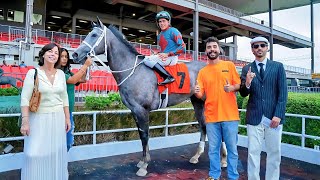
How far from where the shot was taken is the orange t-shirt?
10.6ft

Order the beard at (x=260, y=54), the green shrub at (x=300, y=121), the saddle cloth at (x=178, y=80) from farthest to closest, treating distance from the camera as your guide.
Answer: the green shrub at (x=300, y=121) < the saddle cloth at (x=178, y=80) < the beard at (x=260, y=54)

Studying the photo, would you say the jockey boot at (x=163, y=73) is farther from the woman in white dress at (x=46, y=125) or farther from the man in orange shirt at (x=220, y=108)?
the woman in white dress at (x=46, y=125)

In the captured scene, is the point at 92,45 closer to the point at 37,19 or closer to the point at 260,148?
the point at 260,148

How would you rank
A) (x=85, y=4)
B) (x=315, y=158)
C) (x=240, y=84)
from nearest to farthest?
(x=240, y=84) → (x=315, y=158) → (x=85, y=4)

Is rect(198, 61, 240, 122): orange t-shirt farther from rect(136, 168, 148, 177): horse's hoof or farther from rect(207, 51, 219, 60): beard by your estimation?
rect(136, 168, 148, 177): horse's hoof

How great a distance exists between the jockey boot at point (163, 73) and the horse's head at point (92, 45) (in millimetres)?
884

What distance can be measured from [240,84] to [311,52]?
51056 millimetres

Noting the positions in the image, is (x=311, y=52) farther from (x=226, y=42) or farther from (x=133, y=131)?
(x=133, y=131)

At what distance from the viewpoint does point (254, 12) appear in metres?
43.5

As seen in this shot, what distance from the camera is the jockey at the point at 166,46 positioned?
425cm

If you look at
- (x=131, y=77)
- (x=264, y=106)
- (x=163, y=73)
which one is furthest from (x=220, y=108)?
(x=131, y=77)

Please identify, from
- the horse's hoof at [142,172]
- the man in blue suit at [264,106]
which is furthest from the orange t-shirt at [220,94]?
the horse's hoof at [142,172]

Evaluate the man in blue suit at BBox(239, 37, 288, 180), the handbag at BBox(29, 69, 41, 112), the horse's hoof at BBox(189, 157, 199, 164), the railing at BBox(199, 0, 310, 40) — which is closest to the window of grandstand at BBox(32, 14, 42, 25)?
the railing at BBox(199, 0, 310, 40)

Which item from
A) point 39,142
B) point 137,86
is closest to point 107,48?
point 137,86
